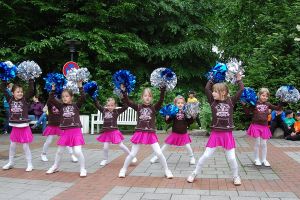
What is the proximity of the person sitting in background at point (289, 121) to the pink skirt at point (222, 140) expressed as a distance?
26.3 feet

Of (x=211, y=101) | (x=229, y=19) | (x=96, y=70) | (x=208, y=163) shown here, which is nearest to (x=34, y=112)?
(x=96, y=70)

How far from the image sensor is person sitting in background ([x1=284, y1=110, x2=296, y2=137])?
14.6 m

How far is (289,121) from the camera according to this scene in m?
15.0

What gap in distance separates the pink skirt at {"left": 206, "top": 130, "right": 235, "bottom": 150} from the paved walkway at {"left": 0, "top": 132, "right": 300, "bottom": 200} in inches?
27.0

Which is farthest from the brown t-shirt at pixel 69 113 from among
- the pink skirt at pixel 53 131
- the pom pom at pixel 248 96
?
the pom pom at pixel 248 96

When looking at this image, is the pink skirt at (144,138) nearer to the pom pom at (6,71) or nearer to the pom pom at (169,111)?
the pom pom at (169,111)

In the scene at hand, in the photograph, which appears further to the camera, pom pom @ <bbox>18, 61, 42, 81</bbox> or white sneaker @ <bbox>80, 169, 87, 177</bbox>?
pom pom @ <bbox>18, 61, 42, 81</bbox>

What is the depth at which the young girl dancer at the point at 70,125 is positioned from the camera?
802 centimetres

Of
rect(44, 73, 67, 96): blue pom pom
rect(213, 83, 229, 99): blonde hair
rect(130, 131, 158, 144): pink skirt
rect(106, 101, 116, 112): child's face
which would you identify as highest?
rect(44, 73, 67, 96): blue pom pom

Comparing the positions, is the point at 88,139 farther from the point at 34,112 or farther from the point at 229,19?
the point at 229,19

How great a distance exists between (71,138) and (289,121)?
9.64 metres

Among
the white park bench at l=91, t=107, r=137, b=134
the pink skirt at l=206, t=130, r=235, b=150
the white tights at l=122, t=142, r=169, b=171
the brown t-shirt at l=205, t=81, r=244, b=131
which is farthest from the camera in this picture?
the white park bench at l=91, t=107, r=137, b=134

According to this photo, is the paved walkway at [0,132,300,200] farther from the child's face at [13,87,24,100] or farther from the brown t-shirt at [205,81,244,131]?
the child's face at [13,87,24,100]

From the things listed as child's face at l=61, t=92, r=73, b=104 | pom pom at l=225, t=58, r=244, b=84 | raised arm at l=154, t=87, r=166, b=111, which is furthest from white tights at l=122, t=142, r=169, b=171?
pom pom at l=225, t=58, r=244, b=84
